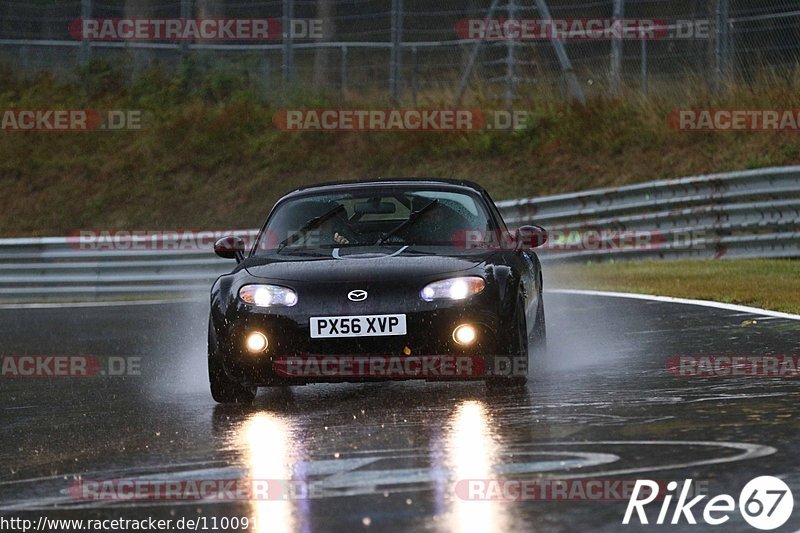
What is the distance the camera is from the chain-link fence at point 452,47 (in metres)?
25.3

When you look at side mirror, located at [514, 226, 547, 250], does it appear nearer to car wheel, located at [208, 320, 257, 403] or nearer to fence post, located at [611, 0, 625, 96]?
car wheel, located at [208, 320, 257, 403]

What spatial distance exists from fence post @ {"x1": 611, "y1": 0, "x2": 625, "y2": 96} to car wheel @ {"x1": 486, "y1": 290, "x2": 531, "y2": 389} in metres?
16.9

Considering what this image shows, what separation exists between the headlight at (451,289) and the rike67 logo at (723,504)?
2.92m

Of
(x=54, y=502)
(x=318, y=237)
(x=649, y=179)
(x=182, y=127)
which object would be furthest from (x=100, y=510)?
(x=182, y=127)

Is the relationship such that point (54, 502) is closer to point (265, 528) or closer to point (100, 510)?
point (100, 510)

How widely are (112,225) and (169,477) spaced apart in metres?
23.8

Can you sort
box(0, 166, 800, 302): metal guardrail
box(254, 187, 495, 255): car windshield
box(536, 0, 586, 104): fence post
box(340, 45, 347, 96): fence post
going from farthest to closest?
box(340, 45, 347, 96): fence post, box(536, 0, 586, 104): fence post, box(0, 166, 800, 302): metal guardrail, box(254, 187, 495, 255): car windshield

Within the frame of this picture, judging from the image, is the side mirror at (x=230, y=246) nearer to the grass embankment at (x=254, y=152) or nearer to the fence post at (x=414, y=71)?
the grass embankment at (x=254, y=152)

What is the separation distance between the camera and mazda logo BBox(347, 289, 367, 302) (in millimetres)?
8789

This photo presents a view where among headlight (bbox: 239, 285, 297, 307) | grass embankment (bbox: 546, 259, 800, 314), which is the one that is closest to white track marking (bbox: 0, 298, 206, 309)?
grass embankment (bbox: 546, 259, 800, 314)

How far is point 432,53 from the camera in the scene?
29156mm

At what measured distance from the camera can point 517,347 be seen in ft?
29.5

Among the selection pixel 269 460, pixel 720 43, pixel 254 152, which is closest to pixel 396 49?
pixel 254 152

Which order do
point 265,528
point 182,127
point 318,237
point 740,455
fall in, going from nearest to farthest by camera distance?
point 265,528, point 740,455, point 318,237, point 182,127
